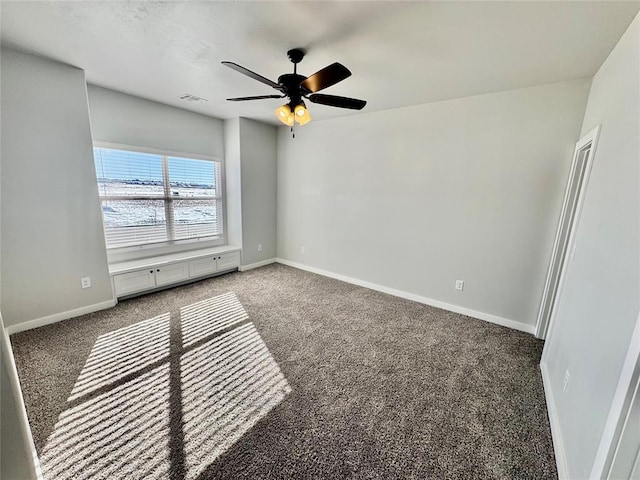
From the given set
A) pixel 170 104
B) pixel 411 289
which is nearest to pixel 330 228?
pixel 411 289

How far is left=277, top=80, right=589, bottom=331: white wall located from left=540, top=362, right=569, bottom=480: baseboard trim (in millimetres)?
1060

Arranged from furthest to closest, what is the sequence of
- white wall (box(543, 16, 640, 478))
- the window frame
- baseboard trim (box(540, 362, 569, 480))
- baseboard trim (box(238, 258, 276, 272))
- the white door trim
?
1. baseboard trim (box(238, 258, 276, 272))
2. the window frame
3. baseboard trim (box(540, 362, 569, 480))
4. white wall (box(543, 16, 640, 478))
5. the white door trim

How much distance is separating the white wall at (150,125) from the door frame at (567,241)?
4.57 meters

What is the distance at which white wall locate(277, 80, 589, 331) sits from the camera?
105 inches

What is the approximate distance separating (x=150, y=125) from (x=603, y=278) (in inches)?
187

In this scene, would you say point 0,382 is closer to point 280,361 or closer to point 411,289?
point 280,361

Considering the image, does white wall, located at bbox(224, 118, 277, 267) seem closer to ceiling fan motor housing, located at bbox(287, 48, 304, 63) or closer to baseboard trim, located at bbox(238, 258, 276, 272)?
baseboard trim, located at bbox(238, 258, 276, 272)

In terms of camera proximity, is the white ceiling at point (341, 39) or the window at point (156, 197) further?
the window at point (156, 197)

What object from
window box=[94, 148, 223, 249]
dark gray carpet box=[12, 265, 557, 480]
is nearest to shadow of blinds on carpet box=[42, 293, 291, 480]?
dark gray carpet box=[12, 265, 557, 480]

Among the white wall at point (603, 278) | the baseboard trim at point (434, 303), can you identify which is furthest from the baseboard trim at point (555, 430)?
the baseboard trim at point (434, 303)

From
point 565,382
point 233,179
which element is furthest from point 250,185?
point 565,382

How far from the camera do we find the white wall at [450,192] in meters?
2.66

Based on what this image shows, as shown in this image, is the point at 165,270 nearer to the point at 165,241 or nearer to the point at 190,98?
the point at 165,241

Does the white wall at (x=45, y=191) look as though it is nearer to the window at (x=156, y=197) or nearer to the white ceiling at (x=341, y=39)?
the white ceiling at (x=341, y=39)
